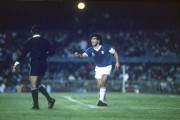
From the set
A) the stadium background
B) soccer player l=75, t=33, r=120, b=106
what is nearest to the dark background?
the stadium background

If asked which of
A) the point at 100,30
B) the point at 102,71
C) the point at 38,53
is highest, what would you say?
the point at 100,30

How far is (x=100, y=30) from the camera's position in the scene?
4500cm

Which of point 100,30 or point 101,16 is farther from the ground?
point 101,16

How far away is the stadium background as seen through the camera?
3956cm

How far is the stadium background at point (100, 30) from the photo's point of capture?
130ft

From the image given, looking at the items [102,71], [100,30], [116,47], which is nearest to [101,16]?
[100,30]

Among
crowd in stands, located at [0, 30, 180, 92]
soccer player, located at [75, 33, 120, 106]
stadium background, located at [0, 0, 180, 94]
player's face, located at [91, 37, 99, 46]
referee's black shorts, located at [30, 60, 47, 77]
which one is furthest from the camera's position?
stadium background, located at [0, 0, 180, 94]

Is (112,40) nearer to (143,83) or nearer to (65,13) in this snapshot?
(65,13)

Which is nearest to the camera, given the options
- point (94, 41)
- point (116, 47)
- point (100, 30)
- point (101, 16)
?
point (94, 41)

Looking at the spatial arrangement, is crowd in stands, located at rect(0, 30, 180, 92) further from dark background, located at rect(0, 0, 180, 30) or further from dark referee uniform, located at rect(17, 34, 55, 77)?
dark referee uniform, located at rect(17, 34, 55, 77)

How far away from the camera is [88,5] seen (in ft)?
149

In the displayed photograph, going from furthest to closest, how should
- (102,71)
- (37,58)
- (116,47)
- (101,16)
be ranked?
(101,16) → (116,47) → (102,71) → (37,58)

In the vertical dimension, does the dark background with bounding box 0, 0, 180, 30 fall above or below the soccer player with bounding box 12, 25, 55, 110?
above

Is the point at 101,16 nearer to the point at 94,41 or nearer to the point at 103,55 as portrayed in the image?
the point at 103,55
